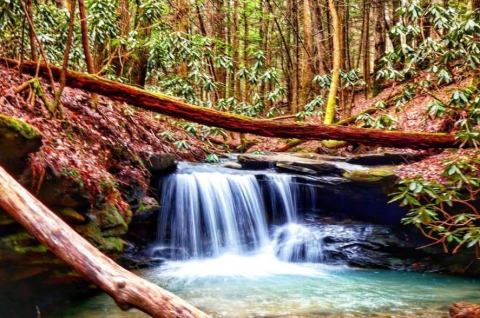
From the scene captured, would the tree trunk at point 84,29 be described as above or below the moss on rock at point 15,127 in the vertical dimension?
above

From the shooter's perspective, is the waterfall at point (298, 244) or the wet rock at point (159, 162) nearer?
the wet rock at point (159, 162)

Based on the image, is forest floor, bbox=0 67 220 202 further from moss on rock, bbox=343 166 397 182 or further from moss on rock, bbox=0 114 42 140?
moss on rock, bbox=343 166 397 182

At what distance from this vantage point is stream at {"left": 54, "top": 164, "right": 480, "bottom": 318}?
5848 mm

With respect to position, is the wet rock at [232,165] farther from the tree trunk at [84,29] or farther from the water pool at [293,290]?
the tree trunk at [84,29]

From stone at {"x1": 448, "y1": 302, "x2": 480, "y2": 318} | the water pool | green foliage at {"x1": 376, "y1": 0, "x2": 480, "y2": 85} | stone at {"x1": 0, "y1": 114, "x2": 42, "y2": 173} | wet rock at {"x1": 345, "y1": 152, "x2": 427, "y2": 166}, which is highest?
green foliage at {"x1": 376, "y1": 0, "x2": 480, "y2": 85}

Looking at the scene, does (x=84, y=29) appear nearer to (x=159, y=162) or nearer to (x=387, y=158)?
(x=159, y=162)

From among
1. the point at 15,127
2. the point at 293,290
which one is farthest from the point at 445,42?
the point at 15,127

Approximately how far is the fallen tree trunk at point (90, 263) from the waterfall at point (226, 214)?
5.39 m

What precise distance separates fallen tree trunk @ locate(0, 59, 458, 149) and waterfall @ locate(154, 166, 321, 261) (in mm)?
3249

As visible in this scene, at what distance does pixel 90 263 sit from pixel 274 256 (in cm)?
638

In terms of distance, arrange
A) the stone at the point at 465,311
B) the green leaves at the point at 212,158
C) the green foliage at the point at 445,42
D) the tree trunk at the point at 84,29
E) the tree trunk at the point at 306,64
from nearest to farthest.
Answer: the stone at the point at 465,311 < the green foliage at the point at 445,42 < the tree trunk at the point at 84,29 < the green leaves at the point at 212,158 < the tree trunk at the point at 306,64

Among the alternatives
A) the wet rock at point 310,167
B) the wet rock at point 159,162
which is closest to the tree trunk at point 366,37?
the wet rock at point 310,167

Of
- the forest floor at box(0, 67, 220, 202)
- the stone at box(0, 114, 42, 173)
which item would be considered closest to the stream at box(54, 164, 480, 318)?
the forest floor at box(0, 67, 220, 202)

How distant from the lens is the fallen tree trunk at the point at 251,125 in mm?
6062
